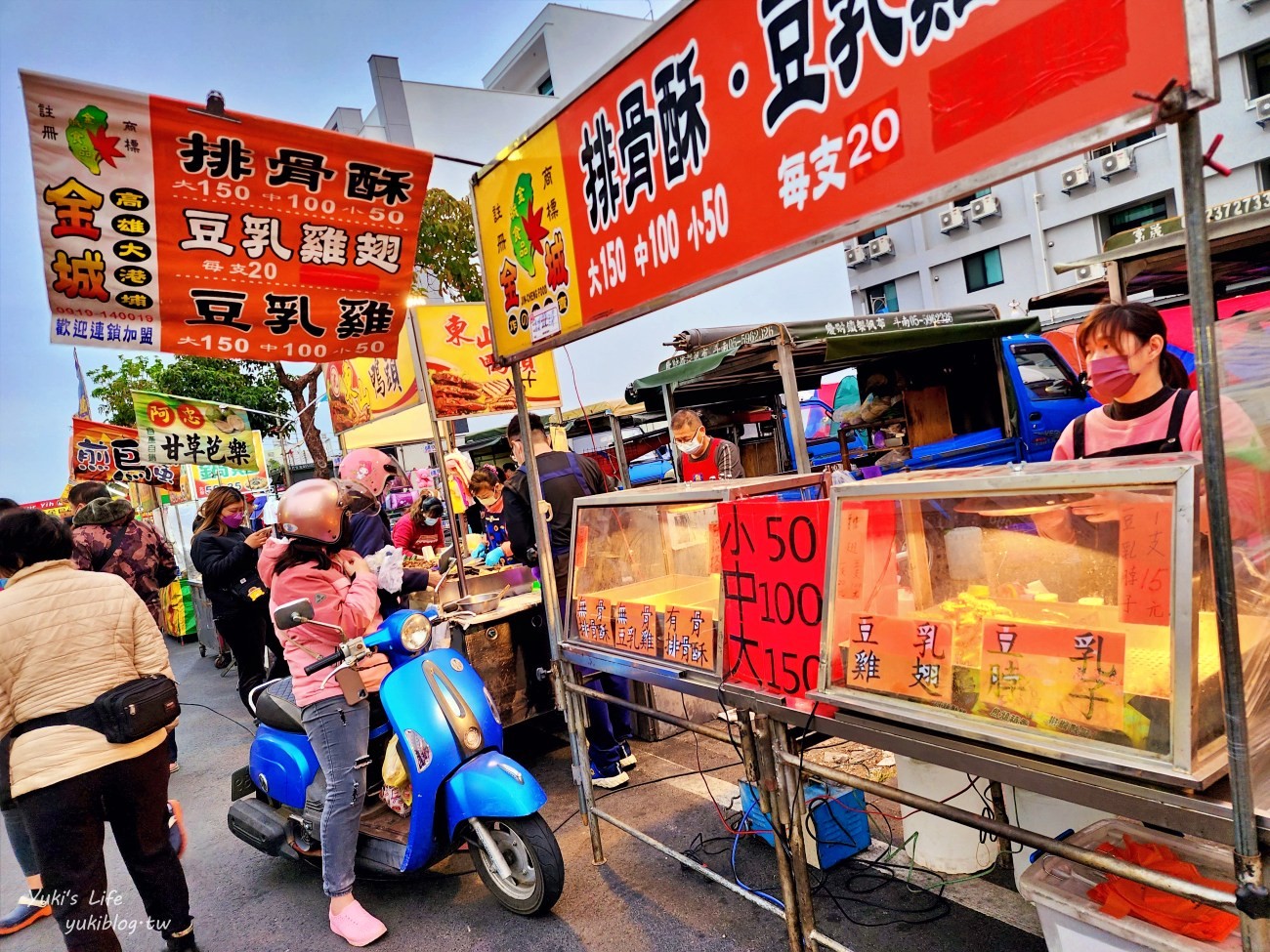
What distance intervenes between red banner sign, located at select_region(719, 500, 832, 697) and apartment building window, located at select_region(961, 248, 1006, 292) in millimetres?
21090

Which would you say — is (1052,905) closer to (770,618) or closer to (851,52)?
(770,618)

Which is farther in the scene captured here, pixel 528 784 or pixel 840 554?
pixel 528 784

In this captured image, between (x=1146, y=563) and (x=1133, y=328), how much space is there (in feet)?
3.86

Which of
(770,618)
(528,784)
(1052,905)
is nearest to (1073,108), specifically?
(770,618)

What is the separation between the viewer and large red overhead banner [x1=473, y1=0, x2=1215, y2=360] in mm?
1360

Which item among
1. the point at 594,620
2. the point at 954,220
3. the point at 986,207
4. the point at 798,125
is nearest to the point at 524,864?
the point at 594,620

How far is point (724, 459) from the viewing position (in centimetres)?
629

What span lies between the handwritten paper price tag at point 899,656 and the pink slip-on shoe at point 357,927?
2.47 metres

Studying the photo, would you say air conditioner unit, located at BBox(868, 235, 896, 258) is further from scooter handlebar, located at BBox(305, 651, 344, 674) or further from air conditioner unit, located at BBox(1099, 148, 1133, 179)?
scooter handlebar, located at BBox(305, 651, 344, 674)

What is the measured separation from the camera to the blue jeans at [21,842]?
3.40 m

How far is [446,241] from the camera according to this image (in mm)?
14609

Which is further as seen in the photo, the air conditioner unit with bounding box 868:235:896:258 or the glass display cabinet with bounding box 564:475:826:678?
the air conditioner unit with bounding box 868:235:896:258

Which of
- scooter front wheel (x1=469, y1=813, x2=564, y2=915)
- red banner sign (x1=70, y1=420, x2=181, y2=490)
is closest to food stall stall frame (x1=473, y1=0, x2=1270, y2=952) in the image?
scooter front wheel (x1=469, y1=813, x2=564, y2=915)

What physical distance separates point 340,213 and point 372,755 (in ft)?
9.10
